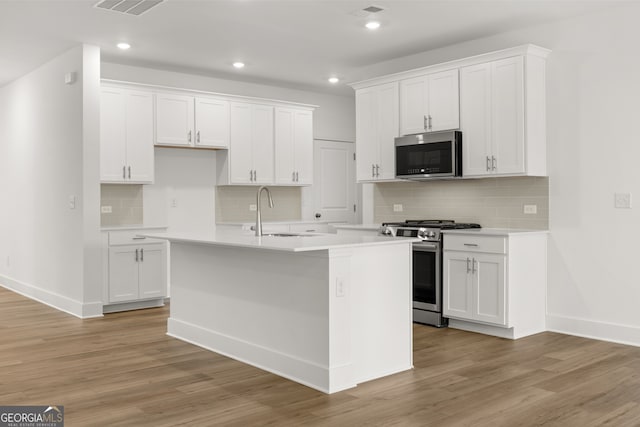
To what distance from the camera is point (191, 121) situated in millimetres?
6820

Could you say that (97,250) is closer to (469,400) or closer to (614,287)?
(469,400)

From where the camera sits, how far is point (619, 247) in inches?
190

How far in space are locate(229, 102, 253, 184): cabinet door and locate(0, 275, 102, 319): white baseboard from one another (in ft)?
7.38

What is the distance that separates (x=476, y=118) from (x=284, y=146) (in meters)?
2.99

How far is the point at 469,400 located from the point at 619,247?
7.56 ft

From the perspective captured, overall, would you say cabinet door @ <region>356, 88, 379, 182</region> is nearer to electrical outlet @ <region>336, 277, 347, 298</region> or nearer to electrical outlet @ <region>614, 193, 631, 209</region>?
electrical outlet @ <region>614, 193, 631, 209</region>

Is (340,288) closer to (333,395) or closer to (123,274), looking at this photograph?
(333,395)

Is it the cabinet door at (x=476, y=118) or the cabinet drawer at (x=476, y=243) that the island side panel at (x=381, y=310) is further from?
the cabinet door at (x=476, y=118)

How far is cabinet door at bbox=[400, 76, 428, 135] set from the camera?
5.88m

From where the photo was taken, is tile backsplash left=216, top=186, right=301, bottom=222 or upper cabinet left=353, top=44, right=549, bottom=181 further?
tile backsplash left=216, top=186, right=301, bottom=222

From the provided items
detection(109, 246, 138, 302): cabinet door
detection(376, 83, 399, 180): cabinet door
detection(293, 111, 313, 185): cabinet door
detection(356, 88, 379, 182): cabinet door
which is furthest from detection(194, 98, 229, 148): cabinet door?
detection(376, 83, 399, 180): cabinet door

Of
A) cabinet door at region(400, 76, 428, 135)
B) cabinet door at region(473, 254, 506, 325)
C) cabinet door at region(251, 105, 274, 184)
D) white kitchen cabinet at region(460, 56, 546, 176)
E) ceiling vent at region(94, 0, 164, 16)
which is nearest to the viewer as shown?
ceiling vent at region(94, 0, 164, 16)

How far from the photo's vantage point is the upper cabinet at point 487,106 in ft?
16.8

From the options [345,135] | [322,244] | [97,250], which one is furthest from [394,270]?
[345,135]
